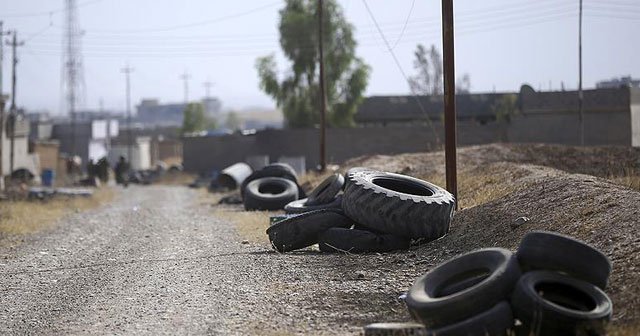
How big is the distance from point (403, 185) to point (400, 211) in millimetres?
2565

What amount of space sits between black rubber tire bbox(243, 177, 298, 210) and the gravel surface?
9.08 meters

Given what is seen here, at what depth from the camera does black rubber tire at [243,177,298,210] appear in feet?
94.1

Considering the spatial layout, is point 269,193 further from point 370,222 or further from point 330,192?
point 370,222

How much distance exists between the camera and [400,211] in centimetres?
1560

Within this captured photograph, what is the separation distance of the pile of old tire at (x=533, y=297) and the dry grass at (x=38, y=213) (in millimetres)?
15686

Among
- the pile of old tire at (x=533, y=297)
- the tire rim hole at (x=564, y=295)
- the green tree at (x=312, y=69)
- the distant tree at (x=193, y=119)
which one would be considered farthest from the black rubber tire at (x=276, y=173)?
the distant tree at (x=193, y=119)

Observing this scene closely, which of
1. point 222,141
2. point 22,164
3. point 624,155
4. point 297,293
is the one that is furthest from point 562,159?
point 22,164

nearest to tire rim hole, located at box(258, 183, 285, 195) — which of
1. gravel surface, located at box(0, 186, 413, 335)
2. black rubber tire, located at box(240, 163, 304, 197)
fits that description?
black rubber tire, located at box(240, 163, 304, 197)

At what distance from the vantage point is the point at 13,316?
36.3 feet

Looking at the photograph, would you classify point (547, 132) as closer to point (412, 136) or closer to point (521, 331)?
point (412, 136)

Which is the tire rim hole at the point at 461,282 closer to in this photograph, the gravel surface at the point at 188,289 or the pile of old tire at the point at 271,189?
the gravel surface at the point at 188,289

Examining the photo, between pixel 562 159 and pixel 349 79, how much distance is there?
4571 centimetres

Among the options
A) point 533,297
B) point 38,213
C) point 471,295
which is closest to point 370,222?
point 471,295

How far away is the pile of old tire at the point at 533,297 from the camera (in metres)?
8.24
